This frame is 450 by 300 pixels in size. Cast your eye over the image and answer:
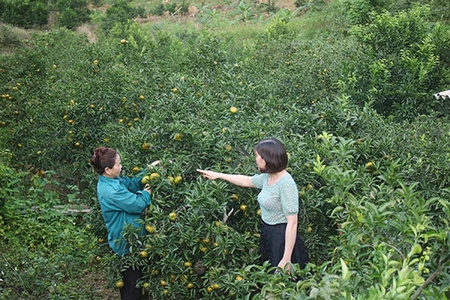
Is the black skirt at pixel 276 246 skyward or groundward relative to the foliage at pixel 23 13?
skyward

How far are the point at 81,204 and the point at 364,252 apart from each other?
4.34 metres

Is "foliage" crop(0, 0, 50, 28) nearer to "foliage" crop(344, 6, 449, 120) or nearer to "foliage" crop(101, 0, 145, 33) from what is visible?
"foliage" crop(101, 0, 145, 33)

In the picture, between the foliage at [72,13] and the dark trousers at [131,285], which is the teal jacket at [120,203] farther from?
the foliage at [72,13]

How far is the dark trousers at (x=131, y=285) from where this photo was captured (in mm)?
3545

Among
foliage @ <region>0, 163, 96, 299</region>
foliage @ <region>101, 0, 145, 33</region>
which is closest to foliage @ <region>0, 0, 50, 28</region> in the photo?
foliage @ <region>101, 0, 145, 33</region>

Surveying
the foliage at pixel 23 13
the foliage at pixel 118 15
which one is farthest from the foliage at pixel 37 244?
the foliage at pixel 23 13

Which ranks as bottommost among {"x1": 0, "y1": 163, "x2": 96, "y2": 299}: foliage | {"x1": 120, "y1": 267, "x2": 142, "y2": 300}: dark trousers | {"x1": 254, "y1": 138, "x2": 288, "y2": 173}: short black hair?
{"x1": 0, "y1": 163, "x2": 96, "y2": 299}: foliage

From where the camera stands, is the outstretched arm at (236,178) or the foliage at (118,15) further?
the foliage at (118,15)

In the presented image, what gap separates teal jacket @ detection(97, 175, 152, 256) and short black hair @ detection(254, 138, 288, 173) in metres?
0.75

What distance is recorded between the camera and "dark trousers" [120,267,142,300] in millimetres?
3545

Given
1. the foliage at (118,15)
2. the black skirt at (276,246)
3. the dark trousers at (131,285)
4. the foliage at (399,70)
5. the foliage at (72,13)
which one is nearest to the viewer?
the black skirt at (276,246)

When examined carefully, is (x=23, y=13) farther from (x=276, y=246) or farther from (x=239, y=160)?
A: (x=276, y=246)

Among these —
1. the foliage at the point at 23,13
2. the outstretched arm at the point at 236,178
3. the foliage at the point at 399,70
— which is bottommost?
the foliage at the point at 23,13

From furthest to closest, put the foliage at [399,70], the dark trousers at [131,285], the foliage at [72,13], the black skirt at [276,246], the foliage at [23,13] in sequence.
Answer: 1. the foliage at [72,13]
2. the foliage at [23,13]
3. the foliage at [399,70]
4. the dark trousers at [131,285]
5. the black skirt at [276,246]
